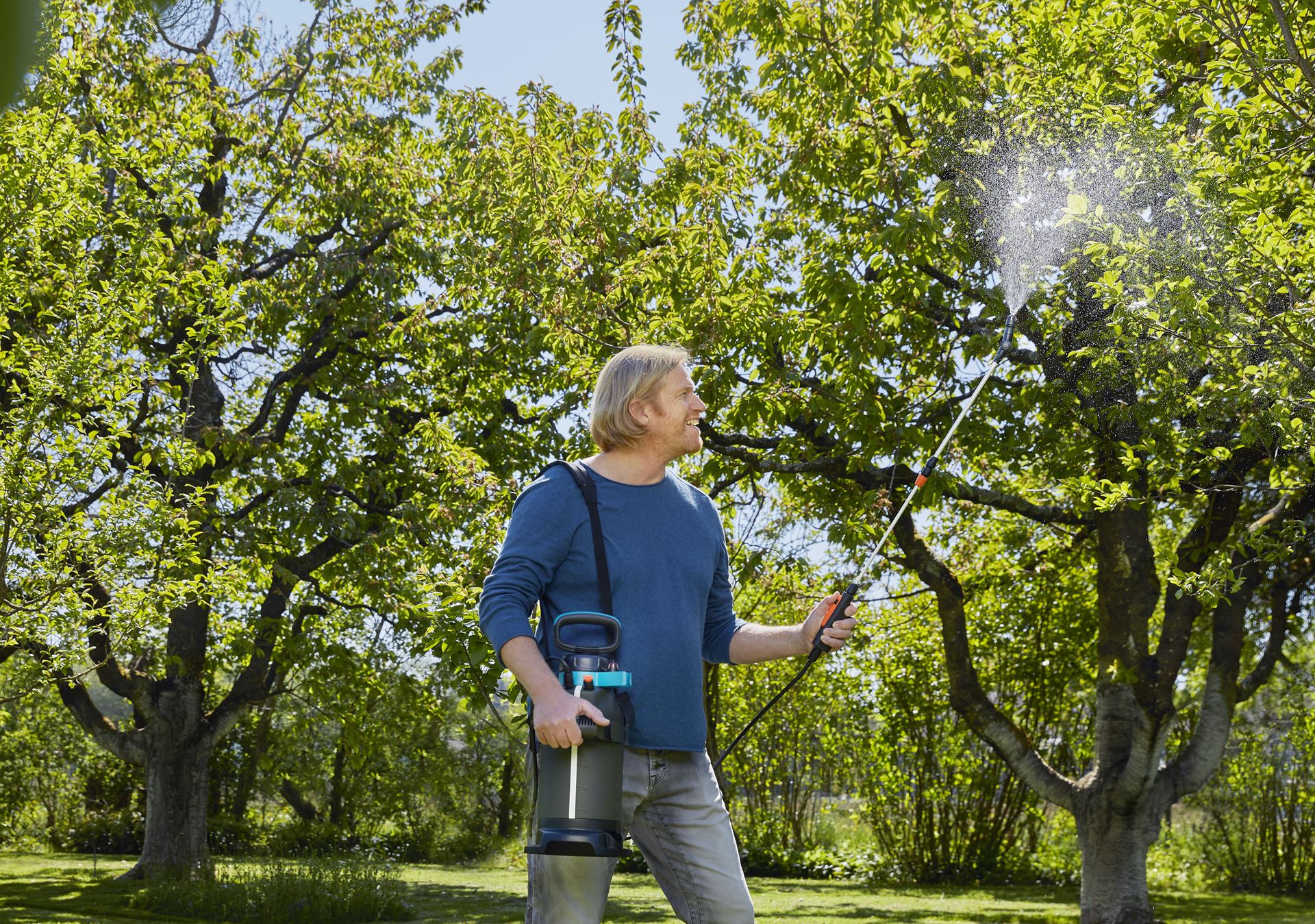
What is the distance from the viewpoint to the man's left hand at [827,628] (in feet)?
8.89

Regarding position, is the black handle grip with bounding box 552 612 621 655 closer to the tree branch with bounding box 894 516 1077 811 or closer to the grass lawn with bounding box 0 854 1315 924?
the tree branch with bounding box 894 516 1077 811

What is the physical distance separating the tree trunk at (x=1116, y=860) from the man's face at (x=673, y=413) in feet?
23.1

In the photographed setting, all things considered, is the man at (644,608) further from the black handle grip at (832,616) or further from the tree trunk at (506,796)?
the tree trunk at (506,796)

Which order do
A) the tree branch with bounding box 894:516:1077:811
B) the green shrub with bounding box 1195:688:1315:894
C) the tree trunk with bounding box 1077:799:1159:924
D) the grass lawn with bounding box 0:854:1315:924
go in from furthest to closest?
1. the green shrub with bounding box 1195:688:1315:894
2. the grass lawn with bounding box 0:854:1315:924
3. the tree branch with bounding box 894:516:1077:811
4. the tree trunk with bounding box 1077:799:1159:924

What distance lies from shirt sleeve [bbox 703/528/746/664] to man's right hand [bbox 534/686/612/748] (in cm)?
71

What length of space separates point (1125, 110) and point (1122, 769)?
4586mm

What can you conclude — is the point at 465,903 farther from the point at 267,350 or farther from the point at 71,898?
the point at 267,350

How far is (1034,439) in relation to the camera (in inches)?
346

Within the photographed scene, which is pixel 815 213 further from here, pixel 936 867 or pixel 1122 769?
pixel 936 867

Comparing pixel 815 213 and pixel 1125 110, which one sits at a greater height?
pixel 815 213

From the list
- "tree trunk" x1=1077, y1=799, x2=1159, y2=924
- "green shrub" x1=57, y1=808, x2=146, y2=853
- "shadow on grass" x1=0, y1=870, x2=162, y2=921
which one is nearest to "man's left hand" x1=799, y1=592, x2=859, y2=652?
"tree trunk" x1=1077, y1=799, x2=1159, y2=924

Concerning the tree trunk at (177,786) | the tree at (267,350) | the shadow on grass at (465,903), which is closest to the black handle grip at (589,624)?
the tree at (267,350)

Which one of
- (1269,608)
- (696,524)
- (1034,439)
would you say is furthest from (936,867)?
(696,524)

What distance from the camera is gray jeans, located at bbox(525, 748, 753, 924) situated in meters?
2.50
